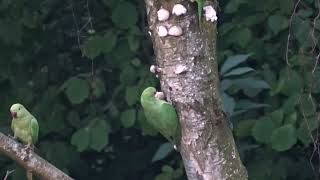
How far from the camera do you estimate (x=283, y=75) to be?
3.07 metres

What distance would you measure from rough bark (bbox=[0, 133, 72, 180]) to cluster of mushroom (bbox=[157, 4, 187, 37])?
46 cm

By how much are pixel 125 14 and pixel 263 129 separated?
699 millimetres

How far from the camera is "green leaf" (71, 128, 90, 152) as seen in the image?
3.12 metres

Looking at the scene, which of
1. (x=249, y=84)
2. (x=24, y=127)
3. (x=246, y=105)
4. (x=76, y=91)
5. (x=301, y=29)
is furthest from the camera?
(x=76, y=91)

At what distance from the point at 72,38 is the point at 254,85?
104cm

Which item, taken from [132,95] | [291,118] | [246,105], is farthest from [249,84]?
[132,95]

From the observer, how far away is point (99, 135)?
313 centimetres

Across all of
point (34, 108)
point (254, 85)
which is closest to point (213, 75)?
point (254, 85)

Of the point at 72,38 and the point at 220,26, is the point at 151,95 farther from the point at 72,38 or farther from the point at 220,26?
the point at 72,38

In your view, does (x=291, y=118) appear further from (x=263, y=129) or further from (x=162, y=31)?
Answer: (x=162, y=31)

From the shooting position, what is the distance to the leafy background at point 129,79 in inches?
118

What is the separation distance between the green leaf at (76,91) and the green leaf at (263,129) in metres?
0.68

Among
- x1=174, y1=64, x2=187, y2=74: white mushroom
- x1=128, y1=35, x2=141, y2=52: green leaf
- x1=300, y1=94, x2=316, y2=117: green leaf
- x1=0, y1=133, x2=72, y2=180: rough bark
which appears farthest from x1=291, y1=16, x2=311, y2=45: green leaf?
x1=0, y1=133, x2=72, y2=180: rough bark

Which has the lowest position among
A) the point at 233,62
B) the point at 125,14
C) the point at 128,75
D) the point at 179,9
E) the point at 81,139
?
the point at 81,139
